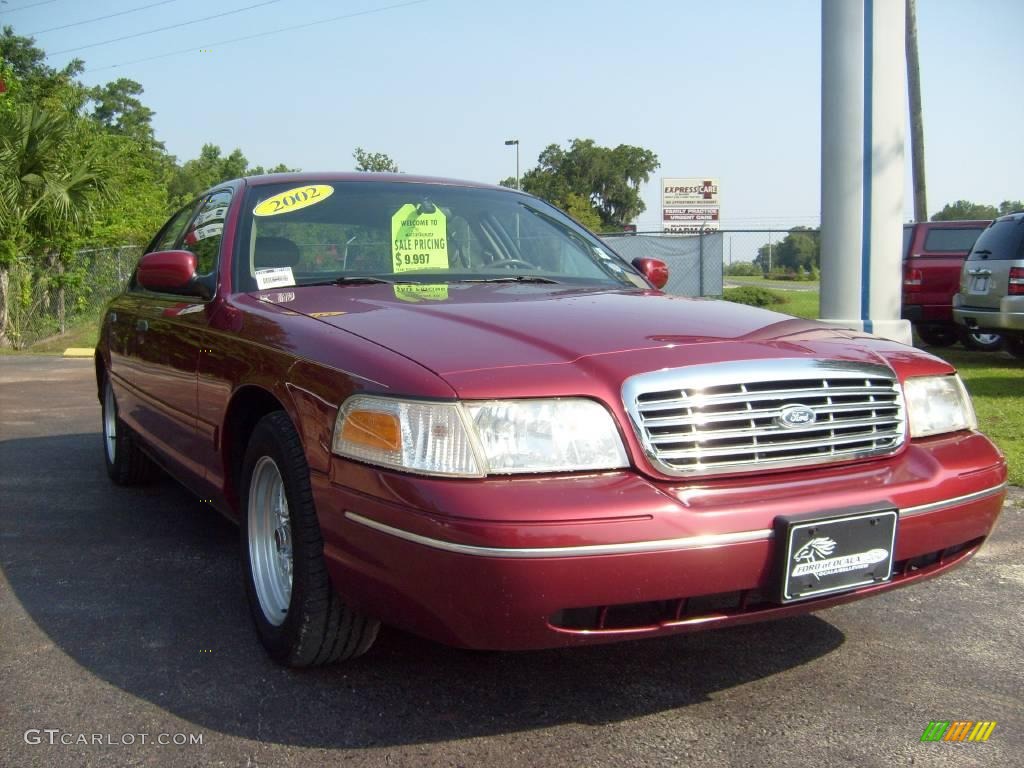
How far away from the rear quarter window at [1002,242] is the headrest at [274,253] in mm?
8374

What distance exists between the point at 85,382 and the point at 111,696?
8.64 metres

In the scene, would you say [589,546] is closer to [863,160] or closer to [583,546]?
[583,546]

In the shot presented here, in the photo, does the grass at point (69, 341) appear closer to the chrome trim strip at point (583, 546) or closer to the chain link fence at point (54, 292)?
the chain link fence at point (54, 292)

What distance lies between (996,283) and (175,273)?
8.66 m

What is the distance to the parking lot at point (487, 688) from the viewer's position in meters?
2.49

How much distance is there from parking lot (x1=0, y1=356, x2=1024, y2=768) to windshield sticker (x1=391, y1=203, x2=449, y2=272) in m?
1.38

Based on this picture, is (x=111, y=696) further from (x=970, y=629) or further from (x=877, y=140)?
(x=877, y=140)

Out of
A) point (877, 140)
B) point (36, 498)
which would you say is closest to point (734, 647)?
point (36, 498)

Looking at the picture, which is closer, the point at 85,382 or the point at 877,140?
the point at 877,140

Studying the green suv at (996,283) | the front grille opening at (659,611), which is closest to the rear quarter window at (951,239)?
the green suv at (996,283)

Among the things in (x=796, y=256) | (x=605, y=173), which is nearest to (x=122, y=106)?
(x=605, y=173)

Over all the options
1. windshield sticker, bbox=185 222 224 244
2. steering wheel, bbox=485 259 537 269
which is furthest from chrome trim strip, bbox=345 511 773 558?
windshield sticker, bbox=185 222 224 244

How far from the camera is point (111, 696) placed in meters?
2.79

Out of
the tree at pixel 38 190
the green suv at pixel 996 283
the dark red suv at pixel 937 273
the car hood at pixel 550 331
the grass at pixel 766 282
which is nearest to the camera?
the car hood at pixel 550 331
